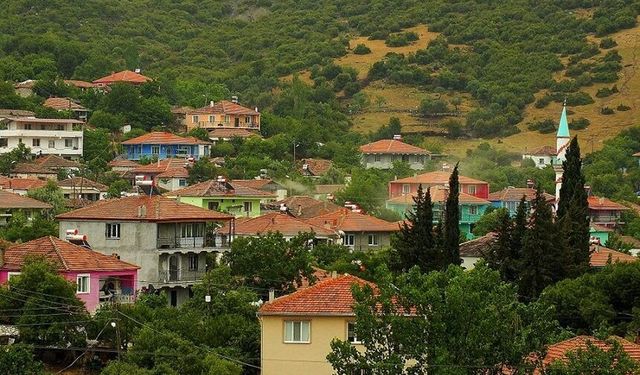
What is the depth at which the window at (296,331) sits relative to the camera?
147 ft

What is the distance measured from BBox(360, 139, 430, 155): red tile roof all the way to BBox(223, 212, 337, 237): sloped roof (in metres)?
44.4

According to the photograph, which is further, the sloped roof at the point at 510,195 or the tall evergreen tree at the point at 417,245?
the sloped roof at the point at 510,195

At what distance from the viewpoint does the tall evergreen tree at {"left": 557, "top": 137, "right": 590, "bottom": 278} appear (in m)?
57.2

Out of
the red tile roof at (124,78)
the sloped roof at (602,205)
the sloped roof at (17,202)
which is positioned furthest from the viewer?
the red tile roof at (124,78)

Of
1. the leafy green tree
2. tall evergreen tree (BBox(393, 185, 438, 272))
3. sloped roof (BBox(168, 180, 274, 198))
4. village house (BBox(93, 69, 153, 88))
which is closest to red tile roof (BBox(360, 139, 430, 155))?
village house (BBox(93, 69, 153, 88))

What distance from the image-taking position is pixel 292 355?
44.7m

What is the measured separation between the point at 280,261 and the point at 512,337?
1894 centimetres

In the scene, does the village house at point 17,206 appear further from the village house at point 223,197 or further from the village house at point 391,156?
the village house at point 391,156

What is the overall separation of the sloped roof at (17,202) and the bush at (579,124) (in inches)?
2554

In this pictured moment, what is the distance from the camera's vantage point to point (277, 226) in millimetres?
73938

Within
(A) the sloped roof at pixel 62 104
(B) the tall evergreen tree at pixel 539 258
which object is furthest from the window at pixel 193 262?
(A) the sloped roof at pixel 62 104

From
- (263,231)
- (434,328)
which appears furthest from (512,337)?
(263,231)

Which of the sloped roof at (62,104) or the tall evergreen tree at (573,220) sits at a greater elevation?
the sloped roof at (62,104)

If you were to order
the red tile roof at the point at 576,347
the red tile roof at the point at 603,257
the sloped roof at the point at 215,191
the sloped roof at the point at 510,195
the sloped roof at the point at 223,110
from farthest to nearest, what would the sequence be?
the sloped roof at the point at 223,110 < the sloped roof at the point at 510,195 < the sloped roof at the point at 215,191 < the red tile roof at the point at 603,257 < the red tile roof at the point at 576,347
